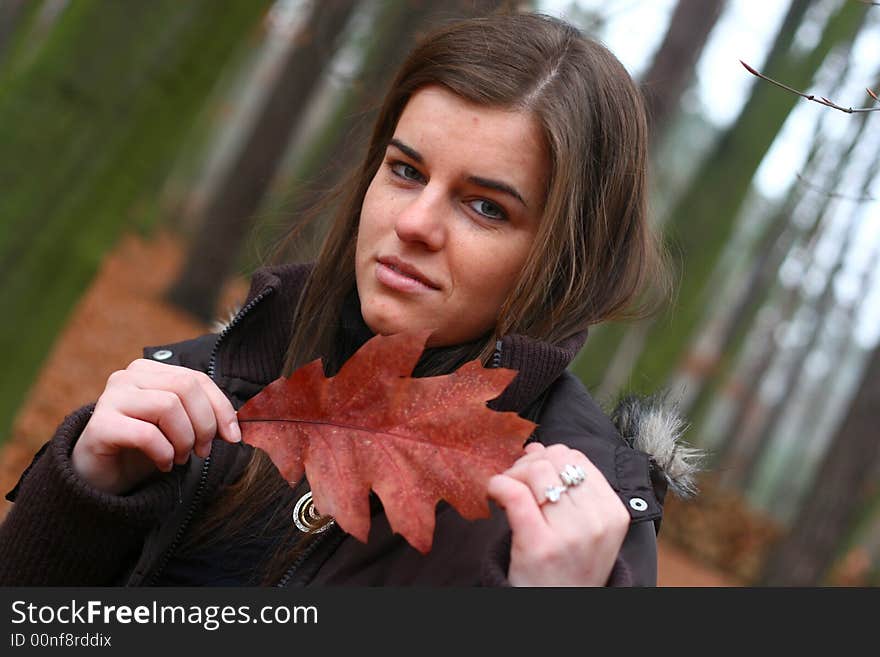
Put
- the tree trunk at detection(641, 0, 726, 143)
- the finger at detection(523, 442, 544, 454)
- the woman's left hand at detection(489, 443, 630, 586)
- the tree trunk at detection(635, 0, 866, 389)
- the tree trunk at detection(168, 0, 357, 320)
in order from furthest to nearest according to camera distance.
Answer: the tree trunk at detection(168, 0, 357, 320) → the tree trunk at detection(635, 0, 866, 389) → the tree trunk at detection(641, 0, 726, 143) → the finger at detection(523, 442, 544, 454) → the woman's left hand at detection(489, 443, 630, 586)

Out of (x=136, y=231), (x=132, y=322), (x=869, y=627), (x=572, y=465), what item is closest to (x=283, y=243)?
(x=572, y=465)

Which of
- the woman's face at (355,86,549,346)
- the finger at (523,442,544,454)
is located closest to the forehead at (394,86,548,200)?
the woman's face at (355,86,549,346)

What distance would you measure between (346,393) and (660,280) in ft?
3.62

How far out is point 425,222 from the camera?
163 cm

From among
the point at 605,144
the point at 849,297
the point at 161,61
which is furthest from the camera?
the point at 849,297

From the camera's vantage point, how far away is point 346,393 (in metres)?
1.45

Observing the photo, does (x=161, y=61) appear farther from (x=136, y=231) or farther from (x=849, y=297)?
(x=849, y=297)

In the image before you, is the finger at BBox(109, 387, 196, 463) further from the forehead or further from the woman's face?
the forehead

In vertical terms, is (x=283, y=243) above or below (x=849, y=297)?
above

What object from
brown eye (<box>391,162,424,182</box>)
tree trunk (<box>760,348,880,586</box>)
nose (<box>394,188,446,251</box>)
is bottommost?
tree trunk (<box>760,348,880,586</box>)

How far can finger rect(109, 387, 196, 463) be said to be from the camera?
144 cm

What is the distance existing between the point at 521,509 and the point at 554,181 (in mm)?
719

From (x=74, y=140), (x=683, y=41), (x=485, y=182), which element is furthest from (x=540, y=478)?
(x=683, y=41)

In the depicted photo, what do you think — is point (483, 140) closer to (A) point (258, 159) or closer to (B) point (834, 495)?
(B) point (834, 495)
